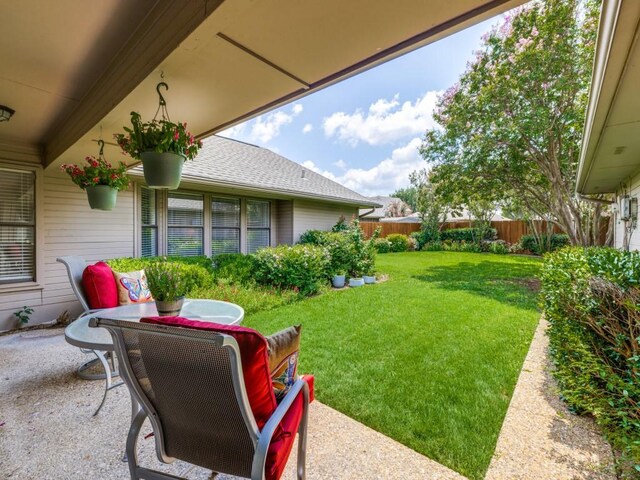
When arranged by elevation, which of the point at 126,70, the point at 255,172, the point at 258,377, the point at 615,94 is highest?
the point at 255,172

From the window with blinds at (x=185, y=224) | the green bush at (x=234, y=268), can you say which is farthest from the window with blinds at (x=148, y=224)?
the green bush at (x=234, y=268)

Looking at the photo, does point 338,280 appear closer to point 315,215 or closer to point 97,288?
point 315,215

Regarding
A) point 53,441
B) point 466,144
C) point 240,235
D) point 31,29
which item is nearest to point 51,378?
point 53,441

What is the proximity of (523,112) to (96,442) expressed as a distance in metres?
11.5

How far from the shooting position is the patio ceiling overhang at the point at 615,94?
143 centimetres

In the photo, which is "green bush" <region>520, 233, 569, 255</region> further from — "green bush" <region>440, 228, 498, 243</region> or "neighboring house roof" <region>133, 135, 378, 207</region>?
"neighboring house roof" <region>133, 135, 378, 207</region>

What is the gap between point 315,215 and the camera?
1000cm

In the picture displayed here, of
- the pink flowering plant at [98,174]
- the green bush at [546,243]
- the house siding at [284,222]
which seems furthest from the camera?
the green bush at [546,243]

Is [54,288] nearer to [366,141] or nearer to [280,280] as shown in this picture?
[280,280]

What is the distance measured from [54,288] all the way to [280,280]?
422 centimetres

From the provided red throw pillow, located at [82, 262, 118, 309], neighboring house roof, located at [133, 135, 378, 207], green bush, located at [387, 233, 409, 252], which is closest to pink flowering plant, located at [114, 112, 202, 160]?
red throw pillow, located at [82, 262, 118, 309]

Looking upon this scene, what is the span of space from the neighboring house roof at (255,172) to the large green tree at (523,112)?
151 inches

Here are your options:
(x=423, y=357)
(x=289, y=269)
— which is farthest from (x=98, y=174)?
(x=423, y=357)

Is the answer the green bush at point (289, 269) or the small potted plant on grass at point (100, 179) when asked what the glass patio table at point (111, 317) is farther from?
the green bush at point (289, 269)
